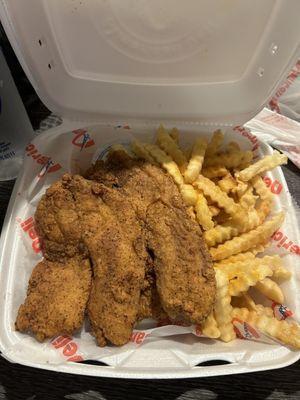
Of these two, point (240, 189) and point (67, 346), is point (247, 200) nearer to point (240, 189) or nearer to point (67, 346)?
point (240, 189)

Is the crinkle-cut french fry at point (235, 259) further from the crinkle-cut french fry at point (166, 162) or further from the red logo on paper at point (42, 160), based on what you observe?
the red logo on paper at point (42, 160)

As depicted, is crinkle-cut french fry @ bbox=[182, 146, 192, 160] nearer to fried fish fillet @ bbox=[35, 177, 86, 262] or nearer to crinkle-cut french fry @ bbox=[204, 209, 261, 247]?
crinkle-cut french fry @ bbox=[204, 209, 261, 247]

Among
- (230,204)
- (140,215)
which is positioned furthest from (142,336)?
(230,204)

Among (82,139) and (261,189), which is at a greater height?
(82,139)

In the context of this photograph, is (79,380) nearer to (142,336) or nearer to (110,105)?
(142,336)

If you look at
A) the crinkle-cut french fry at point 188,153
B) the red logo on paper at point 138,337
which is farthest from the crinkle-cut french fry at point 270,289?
the crinkle-cut french fry at point 188,153

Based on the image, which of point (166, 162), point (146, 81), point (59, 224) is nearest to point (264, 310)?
point (166, 162)

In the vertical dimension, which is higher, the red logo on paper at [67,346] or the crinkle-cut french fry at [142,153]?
the crinkle-cut french fry at [142,153]
